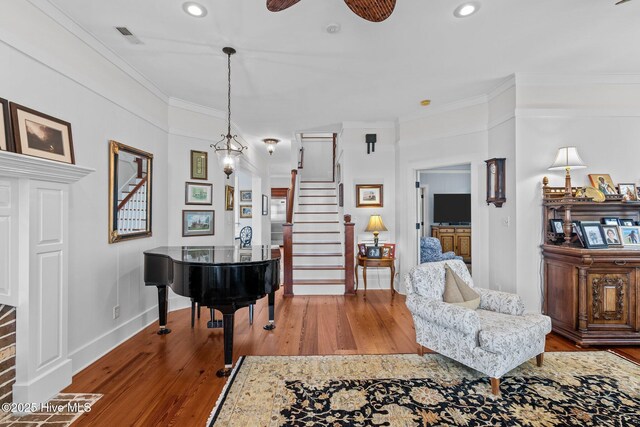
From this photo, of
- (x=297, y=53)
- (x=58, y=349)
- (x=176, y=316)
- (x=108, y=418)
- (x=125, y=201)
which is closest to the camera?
(x=108, y=418)

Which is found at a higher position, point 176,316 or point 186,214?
point 186,214

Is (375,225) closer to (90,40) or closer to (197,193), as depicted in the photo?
(197,193)

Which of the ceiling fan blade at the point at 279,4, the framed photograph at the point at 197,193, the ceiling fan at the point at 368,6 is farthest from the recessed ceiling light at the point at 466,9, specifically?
the framed photograph at the point at 197,193

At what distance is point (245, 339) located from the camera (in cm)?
321

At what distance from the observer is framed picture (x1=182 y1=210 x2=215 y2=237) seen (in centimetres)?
430

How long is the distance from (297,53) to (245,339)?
118 inches

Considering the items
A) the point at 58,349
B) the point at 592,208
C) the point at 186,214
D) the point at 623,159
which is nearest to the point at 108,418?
the point at 58,349

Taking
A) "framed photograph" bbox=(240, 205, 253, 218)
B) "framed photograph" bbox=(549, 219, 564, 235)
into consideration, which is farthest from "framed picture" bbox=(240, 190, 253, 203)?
"framed photograph" bbox=(549, 219, 564, 235)

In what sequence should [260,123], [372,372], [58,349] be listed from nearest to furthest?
[58,349], [372,372], [260,123]

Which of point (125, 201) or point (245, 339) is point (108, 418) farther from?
point (125, 201)

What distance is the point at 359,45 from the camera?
114 inches

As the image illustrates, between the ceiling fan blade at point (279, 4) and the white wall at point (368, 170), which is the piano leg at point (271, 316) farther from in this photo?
the ceiling fan blade at point (279, 4)

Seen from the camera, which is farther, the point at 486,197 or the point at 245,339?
the point at 486,197

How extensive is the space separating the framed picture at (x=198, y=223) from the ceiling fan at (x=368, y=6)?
3.21m
